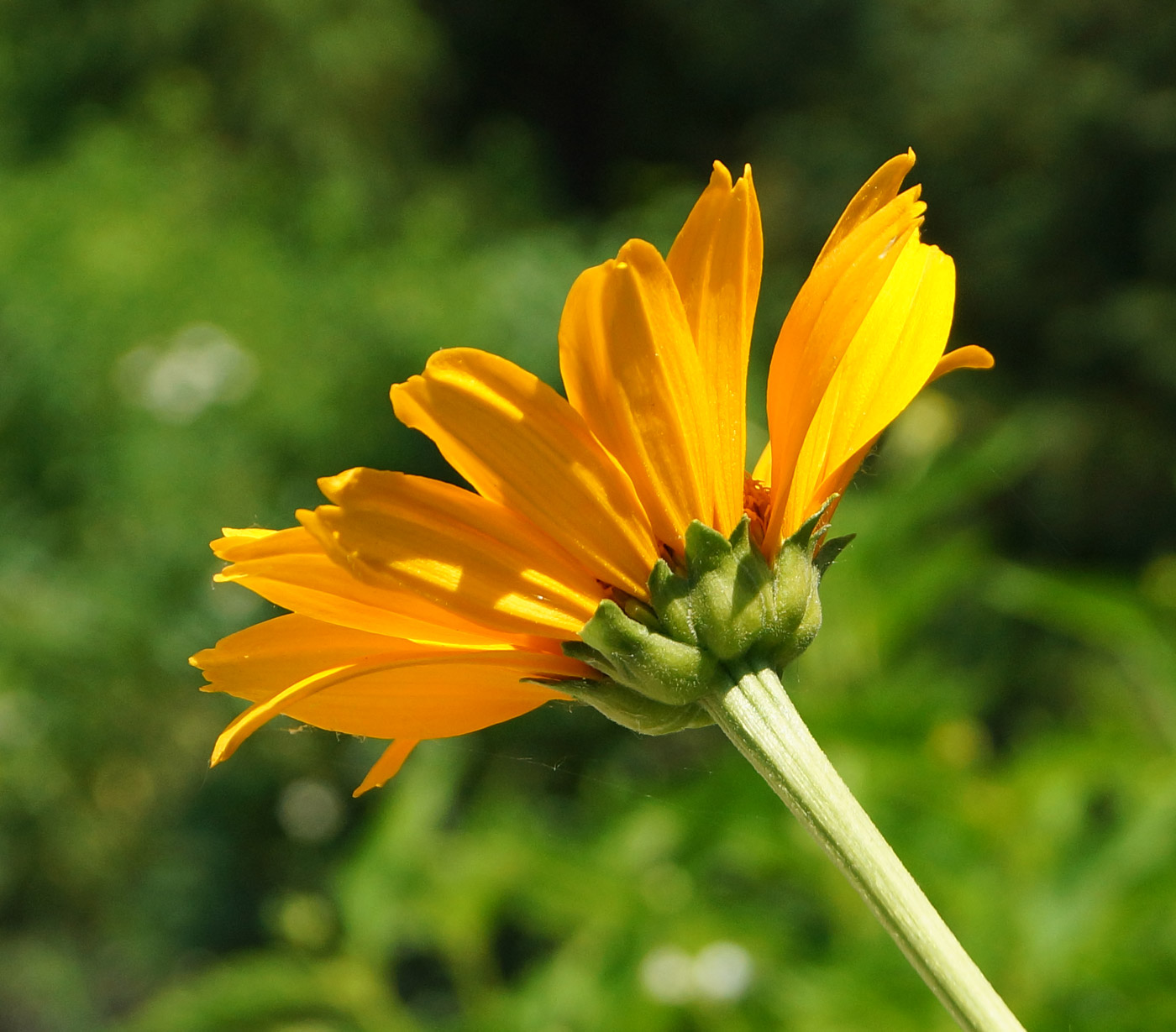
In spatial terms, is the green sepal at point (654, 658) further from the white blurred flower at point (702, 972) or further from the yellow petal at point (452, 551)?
the white blurred flower at point (702, 972)

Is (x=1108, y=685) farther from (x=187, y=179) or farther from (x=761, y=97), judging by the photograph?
(x=761, y=97)

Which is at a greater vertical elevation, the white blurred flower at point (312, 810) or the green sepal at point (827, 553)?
the white blurred flower at point (312, 810)

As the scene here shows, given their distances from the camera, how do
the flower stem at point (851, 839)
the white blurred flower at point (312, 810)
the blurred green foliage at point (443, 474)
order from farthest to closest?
1. the white blurred flower at point (312, 810)
2. the blurred green foliage at point (443, 474)
3. the flower stem at point (851, 839)

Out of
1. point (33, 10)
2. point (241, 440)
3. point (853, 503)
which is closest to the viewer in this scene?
point (853, 503)

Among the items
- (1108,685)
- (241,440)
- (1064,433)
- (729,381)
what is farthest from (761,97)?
Result: (729,381)

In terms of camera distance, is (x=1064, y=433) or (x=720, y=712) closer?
(x=720, y=712)

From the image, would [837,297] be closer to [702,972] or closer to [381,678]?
[381,678]

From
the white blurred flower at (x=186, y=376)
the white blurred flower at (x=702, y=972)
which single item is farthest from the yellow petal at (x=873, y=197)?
the white blurred flower at (x=186, y=376)
